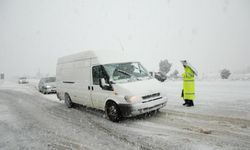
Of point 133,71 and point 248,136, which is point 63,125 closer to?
point 133,71

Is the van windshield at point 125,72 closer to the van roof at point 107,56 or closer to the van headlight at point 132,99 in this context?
the van roof at point 107,56

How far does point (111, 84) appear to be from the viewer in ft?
18.7

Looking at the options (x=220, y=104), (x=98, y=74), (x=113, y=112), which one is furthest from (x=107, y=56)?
(x=220, y=104)

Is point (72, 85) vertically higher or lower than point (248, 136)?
higher

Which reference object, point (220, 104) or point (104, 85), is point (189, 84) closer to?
point (220, 104)

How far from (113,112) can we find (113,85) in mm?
906

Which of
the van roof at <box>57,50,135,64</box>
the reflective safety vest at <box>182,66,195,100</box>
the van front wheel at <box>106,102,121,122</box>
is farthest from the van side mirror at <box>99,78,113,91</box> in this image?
the reflective safety vest at <box>182,66,195,100</box>

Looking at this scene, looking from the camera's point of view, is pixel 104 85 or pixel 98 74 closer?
pixel 104 85

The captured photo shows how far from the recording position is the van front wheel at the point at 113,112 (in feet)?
18.2

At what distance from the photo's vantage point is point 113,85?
18.5 feet

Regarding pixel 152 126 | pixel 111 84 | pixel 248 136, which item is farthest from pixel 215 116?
pixel 111 84

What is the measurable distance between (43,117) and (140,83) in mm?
4274

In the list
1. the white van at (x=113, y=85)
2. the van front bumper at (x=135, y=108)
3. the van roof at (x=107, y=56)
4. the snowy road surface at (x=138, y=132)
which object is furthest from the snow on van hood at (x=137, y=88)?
the van roof at (x=107, y=56)

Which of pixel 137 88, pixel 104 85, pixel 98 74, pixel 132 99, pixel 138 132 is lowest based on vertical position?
pixel 138 132
